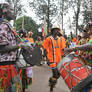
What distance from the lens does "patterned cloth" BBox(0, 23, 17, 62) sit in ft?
7.37

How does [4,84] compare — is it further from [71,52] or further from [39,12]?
[39,12]

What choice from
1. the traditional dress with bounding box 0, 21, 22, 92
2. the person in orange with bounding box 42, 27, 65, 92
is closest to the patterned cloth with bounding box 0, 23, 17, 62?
the traditional dress with bounding box 0, 21, 22, 92

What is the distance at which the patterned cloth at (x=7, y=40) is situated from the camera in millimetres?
2246

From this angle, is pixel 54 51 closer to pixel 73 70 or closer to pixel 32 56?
pixel 32 56

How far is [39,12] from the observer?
62.5ft

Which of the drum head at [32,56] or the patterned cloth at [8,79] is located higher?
the drum head at [32,56]

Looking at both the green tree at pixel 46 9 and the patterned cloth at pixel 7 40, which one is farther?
the green tree at pixel 46 9

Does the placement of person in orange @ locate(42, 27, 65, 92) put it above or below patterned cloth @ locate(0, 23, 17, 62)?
below

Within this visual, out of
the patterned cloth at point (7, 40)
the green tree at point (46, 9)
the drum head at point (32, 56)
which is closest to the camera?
the patterned cloth at point (7, 40)

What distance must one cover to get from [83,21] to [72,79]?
16.5 m

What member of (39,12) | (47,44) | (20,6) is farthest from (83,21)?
(47,44)

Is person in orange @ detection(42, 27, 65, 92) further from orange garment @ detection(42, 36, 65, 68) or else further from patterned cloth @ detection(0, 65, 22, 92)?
patterned cloth @ detection(0, 65, 22, 92)

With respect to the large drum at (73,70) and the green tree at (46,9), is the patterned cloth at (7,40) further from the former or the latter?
the green tree at (46,9)

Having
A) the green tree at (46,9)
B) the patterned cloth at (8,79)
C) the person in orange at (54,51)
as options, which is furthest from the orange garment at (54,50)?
the green tree at (46,9)
